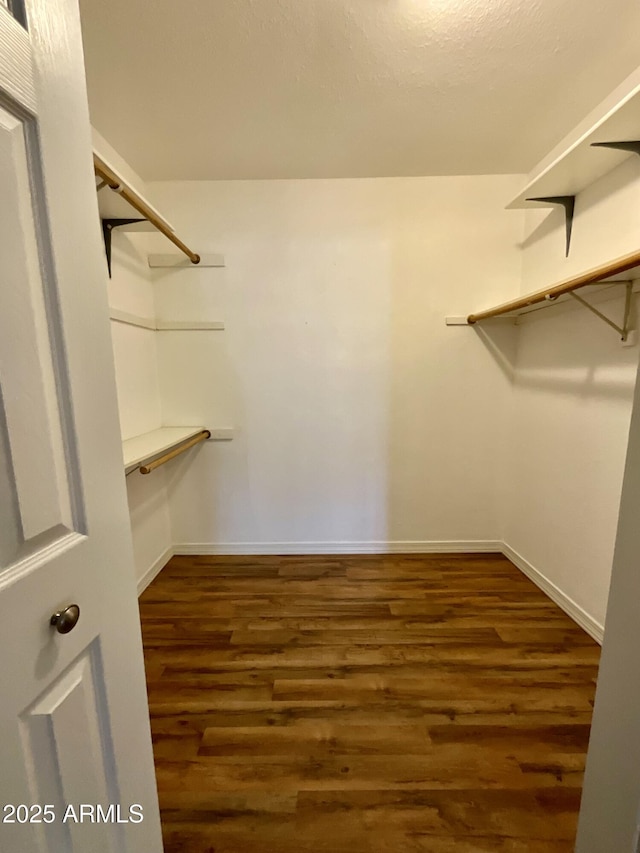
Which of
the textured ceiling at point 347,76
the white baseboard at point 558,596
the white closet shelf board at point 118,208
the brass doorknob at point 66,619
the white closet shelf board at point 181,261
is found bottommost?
the white baseboard at point 558,596

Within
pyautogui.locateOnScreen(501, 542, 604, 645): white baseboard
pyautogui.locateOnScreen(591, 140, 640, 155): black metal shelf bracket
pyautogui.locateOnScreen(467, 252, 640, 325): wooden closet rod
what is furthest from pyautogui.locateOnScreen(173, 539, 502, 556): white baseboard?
pyautogui.locateOnScreen(591, 140, 640, 155): black metal shelf bracket

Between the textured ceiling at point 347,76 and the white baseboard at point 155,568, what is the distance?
2345mm

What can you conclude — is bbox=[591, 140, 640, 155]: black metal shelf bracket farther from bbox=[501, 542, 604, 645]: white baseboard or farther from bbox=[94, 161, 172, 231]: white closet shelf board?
bbox=[501, 542, 604, 645]: white baseboard

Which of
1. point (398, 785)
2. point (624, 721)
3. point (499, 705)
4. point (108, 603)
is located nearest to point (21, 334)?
point (108, 603)

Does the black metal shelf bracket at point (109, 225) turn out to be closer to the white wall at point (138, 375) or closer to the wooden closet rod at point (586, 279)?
the white wall at point (138, 375)

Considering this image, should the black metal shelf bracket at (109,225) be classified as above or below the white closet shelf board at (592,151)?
below

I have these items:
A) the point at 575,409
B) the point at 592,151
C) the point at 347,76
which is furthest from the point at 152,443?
the point at 592,151

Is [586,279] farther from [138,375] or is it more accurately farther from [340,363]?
[138,375]

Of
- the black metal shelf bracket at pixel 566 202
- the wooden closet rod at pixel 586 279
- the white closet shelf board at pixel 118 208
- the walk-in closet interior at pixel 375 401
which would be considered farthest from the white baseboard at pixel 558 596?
the white closet shelf board at pixel 118 208

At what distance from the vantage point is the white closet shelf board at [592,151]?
130 cm

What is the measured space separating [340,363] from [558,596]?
1814 mm

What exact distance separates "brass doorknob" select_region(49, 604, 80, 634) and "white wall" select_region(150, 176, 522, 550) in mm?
1961

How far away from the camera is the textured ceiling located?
50.4 inches

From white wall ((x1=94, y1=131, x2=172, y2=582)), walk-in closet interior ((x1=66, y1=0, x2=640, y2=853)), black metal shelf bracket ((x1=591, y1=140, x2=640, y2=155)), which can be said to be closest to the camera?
walk-in closet interior ((x1=66, y1=0, x2=640, y2=853))
